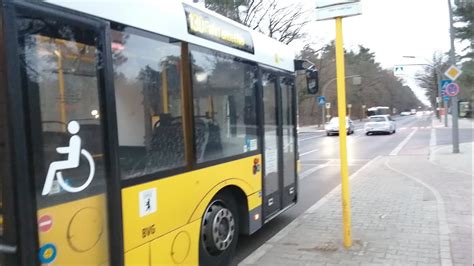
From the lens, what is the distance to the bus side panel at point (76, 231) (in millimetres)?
2746

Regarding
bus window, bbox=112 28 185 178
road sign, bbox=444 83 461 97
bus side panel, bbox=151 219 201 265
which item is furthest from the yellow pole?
road sign, bbox=444 83 461 97

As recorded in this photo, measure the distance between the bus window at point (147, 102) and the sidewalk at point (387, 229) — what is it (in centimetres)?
197

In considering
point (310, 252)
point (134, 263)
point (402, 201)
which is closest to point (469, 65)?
point (402, 201)

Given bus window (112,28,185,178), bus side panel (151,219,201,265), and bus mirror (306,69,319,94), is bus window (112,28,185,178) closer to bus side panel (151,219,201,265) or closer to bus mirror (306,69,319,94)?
bus side panel (151,219,201,265)

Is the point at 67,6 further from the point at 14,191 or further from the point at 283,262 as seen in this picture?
the point at 283,262

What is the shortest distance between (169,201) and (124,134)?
0.81 metres

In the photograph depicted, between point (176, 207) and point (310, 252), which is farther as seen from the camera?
point (310, 252)

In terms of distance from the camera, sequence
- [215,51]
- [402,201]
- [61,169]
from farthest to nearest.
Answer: [402,201], [215,51], [61,169]

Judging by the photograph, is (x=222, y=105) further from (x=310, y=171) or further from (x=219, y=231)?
(x=310, y=171)

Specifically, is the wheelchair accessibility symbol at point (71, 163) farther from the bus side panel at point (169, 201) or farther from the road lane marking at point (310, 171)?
the road lane marking at point (310, 171)

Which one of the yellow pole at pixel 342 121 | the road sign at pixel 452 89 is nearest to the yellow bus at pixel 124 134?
the yellow pole at pixel 342 121

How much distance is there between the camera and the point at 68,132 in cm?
291

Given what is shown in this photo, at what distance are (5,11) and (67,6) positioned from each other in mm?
487

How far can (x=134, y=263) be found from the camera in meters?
3.49
